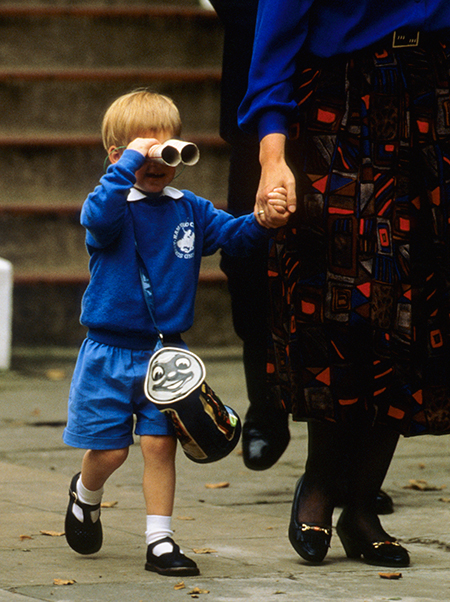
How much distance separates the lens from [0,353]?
6.49 meters

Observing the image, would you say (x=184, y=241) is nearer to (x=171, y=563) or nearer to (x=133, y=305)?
(x=133, y=305)

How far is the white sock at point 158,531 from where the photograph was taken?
268 centimetres

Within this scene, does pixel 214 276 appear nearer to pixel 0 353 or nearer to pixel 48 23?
pixel 0 353

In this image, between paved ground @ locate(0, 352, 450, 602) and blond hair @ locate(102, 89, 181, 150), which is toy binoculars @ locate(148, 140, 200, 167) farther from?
paved ground @ locate(0, 352, 450, 602)

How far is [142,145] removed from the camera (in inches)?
109

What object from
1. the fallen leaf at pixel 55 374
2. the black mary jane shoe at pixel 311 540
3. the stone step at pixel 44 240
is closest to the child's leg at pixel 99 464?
the black mary jane shoe at pixel 311 540

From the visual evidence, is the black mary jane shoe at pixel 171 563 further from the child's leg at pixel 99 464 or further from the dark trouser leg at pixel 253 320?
the dark trouser leg at pixel 253 320

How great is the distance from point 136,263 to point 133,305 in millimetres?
107

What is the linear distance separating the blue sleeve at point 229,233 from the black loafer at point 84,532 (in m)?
0.74

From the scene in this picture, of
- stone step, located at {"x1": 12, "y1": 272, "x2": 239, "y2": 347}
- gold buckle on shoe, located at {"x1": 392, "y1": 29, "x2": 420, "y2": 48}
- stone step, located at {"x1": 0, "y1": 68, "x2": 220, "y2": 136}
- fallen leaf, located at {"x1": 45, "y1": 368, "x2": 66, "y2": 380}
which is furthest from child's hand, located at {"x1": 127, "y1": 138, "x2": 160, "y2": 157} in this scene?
stone step, located at {"x1": 0, "y1": 68, "x2": 220, "y2": 136}

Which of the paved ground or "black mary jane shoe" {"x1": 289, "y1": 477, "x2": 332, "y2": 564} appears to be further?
"black mary jane shoe" {"x1": 289, "y1": 477, "x2": 332, "y2": 564}

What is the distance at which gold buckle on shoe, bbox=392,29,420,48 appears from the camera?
2.67m

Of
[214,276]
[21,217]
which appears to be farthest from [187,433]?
[21,217]

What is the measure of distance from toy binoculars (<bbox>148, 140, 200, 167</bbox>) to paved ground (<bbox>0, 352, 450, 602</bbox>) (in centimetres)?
99
